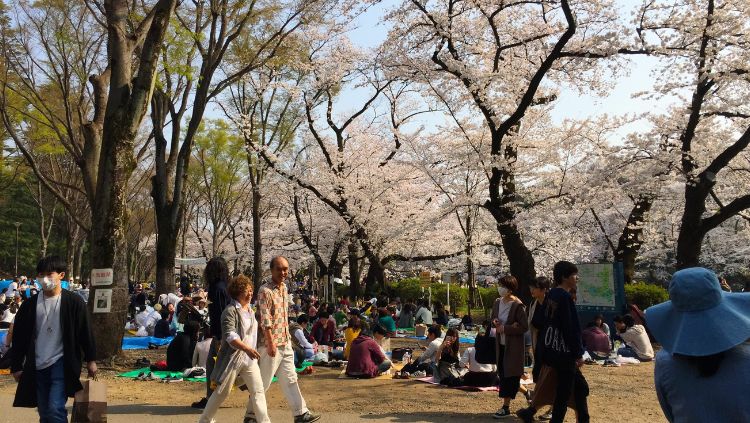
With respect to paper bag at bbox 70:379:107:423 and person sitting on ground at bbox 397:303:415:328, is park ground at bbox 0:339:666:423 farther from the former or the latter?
person sitting on ground at bbox 397:303:415:328

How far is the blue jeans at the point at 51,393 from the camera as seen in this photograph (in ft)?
13.5

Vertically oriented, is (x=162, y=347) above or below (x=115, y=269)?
below

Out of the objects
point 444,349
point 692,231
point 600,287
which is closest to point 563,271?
point 444,349

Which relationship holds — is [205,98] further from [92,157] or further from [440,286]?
[440,286]

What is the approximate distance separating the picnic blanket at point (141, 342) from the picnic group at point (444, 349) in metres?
0.16

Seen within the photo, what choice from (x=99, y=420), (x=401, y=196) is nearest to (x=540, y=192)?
(x=401, y=196)

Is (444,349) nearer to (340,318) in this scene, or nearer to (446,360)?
(446,360)

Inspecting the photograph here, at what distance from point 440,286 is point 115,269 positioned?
752 inches

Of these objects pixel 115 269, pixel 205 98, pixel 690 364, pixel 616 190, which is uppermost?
pixel 205 98

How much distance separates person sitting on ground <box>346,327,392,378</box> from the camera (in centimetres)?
876

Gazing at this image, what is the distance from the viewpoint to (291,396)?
5.40 m

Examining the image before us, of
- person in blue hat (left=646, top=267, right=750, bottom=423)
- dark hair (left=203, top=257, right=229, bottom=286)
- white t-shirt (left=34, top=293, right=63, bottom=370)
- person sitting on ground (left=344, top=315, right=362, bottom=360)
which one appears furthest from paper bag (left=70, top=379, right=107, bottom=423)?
person sitting on ground (left=344, top=315, right=362, bottom=360)

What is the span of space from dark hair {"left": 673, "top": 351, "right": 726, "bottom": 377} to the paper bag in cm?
374

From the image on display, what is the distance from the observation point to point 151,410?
6.45 meters
